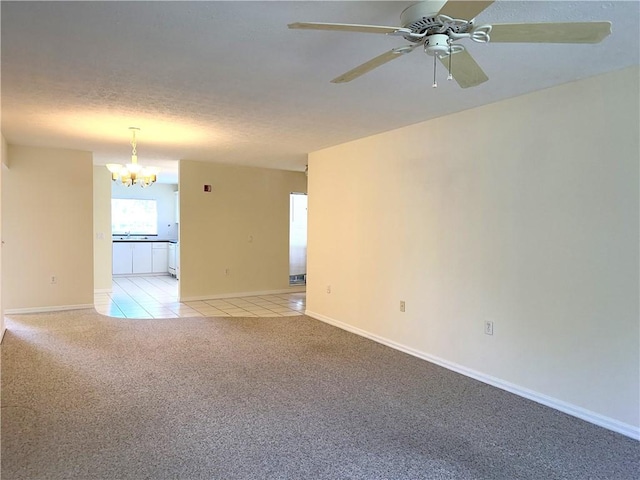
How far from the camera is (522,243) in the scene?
124 inches

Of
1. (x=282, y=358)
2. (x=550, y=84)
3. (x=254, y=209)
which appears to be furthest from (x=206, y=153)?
(x=550, y=84)

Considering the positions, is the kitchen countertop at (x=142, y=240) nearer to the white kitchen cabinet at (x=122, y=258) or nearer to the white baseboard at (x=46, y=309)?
the white kitchen cabinet at (x=122, y=258)

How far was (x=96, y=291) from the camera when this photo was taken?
723cm

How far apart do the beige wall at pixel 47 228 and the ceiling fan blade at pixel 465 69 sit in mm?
5402

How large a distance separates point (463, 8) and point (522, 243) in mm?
2120

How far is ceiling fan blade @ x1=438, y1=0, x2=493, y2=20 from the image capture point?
1451mm

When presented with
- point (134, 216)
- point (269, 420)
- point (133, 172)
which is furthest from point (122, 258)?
point (269, 420)

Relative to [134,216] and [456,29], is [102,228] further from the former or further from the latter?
[456,29]

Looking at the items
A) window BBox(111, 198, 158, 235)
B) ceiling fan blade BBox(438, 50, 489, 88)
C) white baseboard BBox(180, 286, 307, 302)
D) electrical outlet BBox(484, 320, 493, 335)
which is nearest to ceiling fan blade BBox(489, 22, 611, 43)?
ceiling fan blade BBox(438, 50, 489, 88)

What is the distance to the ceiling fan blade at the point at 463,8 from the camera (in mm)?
1451

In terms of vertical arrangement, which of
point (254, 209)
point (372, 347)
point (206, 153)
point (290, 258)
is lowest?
point (372, 347)

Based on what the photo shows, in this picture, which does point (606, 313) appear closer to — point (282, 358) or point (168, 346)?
point (282, 358)

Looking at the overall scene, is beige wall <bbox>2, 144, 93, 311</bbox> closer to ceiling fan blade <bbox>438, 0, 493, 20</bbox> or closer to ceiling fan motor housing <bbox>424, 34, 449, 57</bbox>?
ceiling fan motor housing <bbox>424, 34, 449, 57</bbox>

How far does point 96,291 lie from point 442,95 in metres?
6.60
